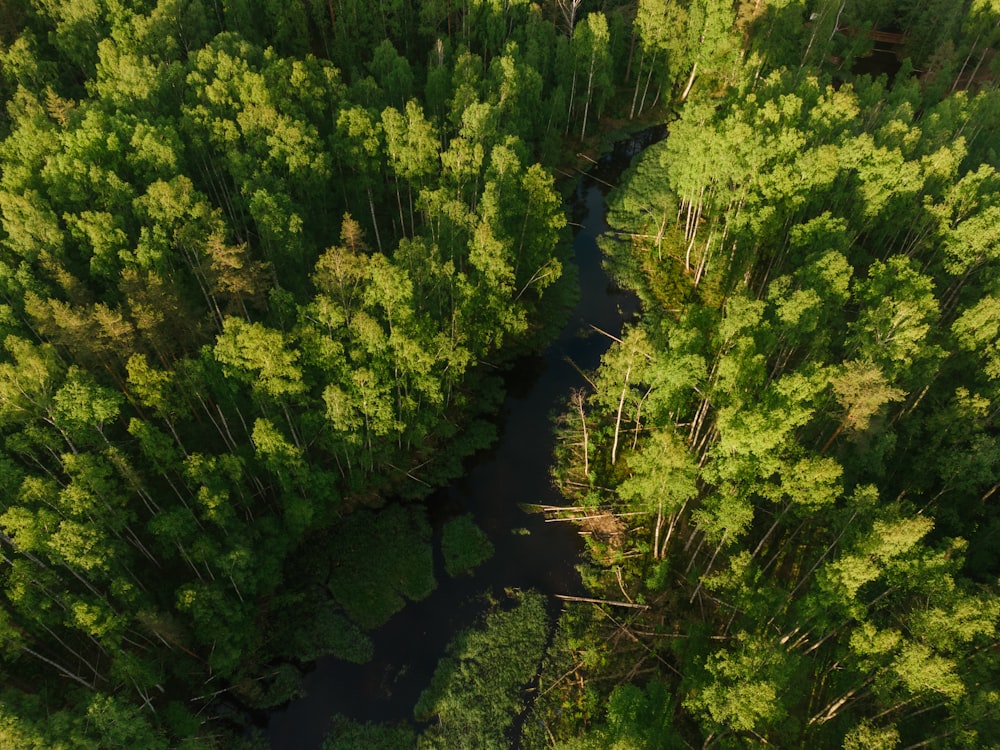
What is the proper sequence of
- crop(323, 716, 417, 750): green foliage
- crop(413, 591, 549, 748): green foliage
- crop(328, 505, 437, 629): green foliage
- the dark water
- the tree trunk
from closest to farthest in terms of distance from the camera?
crop(323, 716, 417, 750): green foliage
crop(413, 591, 549, 748): green foliage
the dark water
crop(328, 505, 437, 629): green foliage
the tree trunk

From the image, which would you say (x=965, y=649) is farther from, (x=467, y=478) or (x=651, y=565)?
(x=467, y=478)

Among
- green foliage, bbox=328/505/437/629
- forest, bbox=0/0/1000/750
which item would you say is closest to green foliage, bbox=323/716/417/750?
forest, bbox=0/0/1000/750

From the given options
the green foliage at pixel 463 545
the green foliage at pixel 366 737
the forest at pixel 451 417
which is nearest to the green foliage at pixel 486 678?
the forest at pixel 451 417

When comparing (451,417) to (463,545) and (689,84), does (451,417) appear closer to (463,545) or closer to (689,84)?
(463,545)

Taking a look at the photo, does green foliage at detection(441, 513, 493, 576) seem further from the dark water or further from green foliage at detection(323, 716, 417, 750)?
green foliage at detection(323, 716, 417, 750)

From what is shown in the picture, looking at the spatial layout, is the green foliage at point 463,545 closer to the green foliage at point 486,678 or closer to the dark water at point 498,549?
the dark water at point 498,549

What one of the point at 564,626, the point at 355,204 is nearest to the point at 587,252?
the point at 355,204
